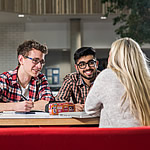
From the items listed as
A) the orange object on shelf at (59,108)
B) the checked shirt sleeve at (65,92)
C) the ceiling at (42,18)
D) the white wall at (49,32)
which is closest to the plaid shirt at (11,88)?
the checked shirt sleeve at (65,92)

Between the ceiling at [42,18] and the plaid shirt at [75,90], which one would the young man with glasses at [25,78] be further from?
the ceiling at [42,18]

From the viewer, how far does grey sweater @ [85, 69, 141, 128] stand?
1.77 m

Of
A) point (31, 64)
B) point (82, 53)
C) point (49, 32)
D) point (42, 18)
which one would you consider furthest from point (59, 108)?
point (49, 32)

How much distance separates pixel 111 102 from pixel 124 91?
0.10 m

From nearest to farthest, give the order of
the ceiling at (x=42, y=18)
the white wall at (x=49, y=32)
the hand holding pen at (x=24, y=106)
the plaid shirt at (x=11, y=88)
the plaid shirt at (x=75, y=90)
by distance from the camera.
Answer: the hand holding pen at (x=24, y=106) → the plaid shirt at (x=11, y=88) → the plaid shirt at (x=75, y=90) → the ceiling at (x=42, y=18) → the white wall at (x=49, y=32)

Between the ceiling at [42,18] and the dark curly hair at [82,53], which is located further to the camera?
the ceiling at [42,18]

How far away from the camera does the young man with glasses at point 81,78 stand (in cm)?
292

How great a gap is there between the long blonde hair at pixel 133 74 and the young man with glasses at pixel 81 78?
993mm

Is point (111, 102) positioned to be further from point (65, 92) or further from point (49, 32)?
point (49, 32)

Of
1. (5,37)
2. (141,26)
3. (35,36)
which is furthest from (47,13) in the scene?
(141,26)

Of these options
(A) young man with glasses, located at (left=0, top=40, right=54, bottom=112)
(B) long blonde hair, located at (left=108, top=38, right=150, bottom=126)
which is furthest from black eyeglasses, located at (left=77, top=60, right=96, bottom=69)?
(B) long blonde hair, located at (left=108, top=38, right=150, bottom=126)

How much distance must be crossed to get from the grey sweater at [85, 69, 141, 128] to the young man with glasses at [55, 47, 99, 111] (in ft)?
3.42

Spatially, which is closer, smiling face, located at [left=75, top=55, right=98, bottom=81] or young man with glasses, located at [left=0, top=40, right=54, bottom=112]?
young man with glasses, located at [left=0, top=40, right=54, bottom=112]

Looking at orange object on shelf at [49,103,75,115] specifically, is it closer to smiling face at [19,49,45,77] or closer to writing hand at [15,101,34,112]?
writing hand at [15,101,34,112]
